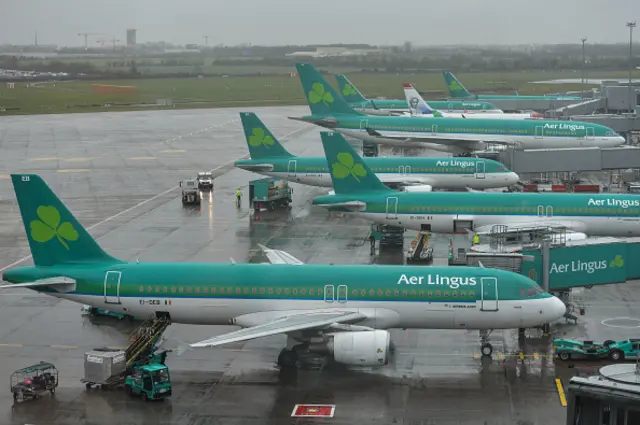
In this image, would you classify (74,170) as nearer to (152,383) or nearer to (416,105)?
(416,105)

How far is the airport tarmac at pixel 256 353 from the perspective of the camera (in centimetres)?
3095

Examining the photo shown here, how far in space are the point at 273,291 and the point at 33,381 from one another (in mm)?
9264

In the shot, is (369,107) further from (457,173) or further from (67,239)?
(67,239)

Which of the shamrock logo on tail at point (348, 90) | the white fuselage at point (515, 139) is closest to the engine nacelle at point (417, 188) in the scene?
the white fuselage at point (515, 139)

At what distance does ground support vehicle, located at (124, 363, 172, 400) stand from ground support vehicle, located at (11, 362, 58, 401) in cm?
288

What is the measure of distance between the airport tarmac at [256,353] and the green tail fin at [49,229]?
4.15 metres

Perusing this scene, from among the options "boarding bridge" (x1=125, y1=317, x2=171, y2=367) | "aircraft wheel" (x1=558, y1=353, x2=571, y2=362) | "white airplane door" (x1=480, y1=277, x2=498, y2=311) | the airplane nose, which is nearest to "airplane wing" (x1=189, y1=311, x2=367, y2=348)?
"boarding bridge" (x1=125, y1=317, x2=171, y2=367)

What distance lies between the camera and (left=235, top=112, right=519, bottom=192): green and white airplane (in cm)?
6988

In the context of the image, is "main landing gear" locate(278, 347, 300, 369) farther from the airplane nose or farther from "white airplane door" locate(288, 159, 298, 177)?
"white airplane door" locate(288, 159, 298, 177)

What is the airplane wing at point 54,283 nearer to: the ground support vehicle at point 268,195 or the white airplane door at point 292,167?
the ground support vehicle at point 268,195

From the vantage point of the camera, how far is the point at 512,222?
5472 centimetres

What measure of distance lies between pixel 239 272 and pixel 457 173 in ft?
126

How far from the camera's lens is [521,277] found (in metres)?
35.8

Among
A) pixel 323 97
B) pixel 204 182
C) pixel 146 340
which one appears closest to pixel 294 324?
pixel 146 340
